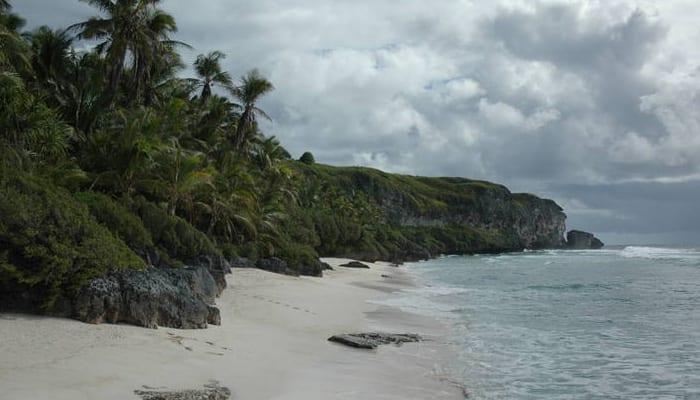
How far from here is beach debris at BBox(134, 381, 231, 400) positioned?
21.3 feet

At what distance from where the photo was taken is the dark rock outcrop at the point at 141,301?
9.78 meters

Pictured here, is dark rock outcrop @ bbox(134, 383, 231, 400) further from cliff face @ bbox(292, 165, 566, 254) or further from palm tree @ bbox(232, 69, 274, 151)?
cliff face @ bbox(292, 165, 566, 254)

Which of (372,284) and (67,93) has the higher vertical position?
(67,93)

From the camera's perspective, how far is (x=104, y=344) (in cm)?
842

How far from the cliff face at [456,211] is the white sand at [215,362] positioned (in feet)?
306

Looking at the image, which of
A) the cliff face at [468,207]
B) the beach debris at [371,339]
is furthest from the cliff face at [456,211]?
the beach debris at [371,339]

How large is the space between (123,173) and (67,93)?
8.43 meters

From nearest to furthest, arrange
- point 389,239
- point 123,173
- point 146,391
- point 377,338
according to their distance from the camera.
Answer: point 146,391
point 377,338
point 123,173
point 389,239

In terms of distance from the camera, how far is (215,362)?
341 inches

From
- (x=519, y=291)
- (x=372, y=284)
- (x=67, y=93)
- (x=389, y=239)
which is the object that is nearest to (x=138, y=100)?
(x=67, y=93)

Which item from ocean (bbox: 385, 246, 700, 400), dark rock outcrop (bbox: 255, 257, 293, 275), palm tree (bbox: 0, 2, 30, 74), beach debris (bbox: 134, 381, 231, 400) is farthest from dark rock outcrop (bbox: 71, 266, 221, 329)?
dark rock outcrop (bbox: 255, 257, 293, 275)

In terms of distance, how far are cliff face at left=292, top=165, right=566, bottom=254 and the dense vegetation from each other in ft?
220

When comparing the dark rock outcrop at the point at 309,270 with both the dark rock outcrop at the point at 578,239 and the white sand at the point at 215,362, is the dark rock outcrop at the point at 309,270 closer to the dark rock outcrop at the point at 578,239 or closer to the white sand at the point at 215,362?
the white sand at the point at 215,362

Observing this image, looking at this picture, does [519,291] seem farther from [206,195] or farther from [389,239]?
[389,239]
